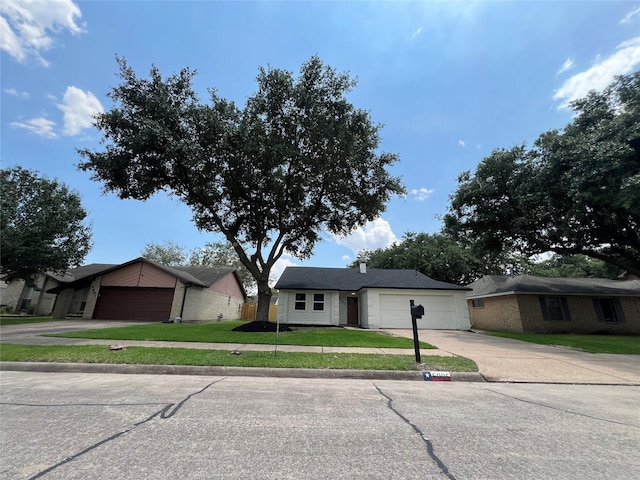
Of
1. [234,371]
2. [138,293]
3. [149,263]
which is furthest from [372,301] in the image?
[138,293]

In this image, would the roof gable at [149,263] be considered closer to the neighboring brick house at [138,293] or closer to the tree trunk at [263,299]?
the neighboring brick house at [138,293]

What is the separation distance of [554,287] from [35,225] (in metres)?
32.9

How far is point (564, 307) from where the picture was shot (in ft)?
63.4

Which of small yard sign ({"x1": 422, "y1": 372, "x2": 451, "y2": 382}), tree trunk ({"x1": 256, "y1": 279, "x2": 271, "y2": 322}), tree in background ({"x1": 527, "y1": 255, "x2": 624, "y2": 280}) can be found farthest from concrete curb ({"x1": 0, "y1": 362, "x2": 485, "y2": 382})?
tree in background ({"x1": 527, "y1": 255, "x2": 624, "y2": 280})

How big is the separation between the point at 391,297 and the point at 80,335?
629 inches

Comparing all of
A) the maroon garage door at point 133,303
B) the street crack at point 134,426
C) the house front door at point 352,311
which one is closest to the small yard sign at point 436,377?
the street crack at point 134,426

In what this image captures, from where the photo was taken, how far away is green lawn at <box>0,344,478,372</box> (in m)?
6.31

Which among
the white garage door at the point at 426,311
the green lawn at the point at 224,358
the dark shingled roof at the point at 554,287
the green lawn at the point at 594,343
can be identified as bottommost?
the green lawn at the point at 224,358

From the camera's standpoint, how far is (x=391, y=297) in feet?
63.6

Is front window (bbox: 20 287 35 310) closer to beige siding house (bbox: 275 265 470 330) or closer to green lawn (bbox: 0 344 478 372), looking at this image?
beige siding house (bbox: 275 265 470 330)

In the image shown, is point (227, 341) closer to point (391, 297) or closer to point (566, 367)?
point (566, 367)

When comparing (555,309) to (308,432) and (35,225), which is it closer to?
(308,432)

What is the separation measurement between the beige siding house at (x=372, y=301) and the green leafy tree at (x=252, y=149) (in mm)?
5510

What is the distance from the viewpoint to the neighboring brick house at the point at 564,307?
18.8 meters
